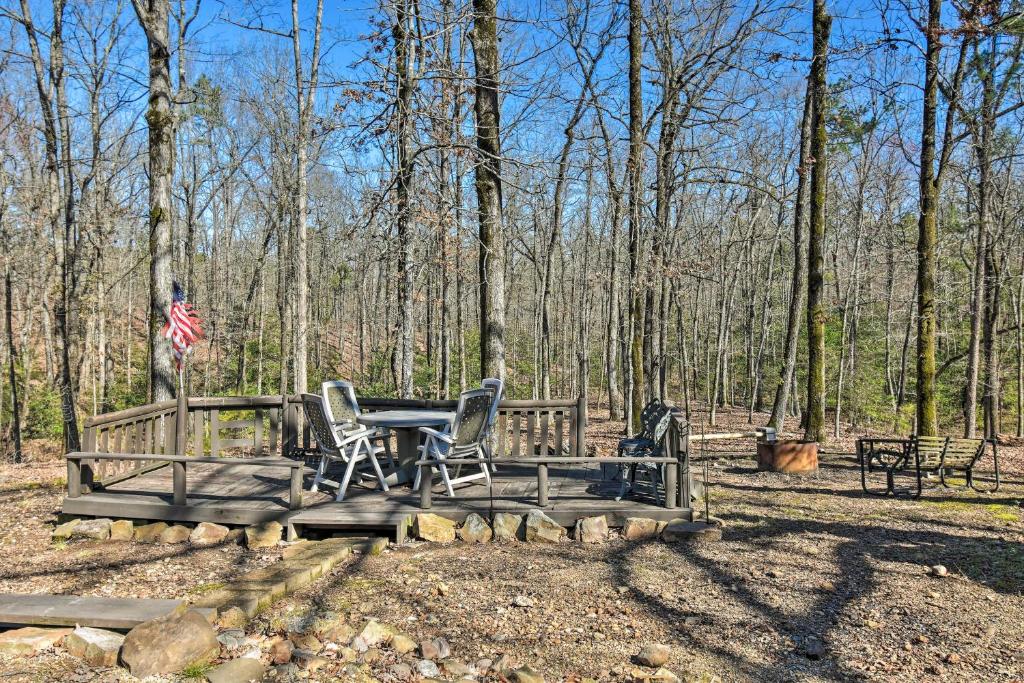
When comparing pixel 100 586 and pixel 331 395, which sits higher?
pixel 331 395

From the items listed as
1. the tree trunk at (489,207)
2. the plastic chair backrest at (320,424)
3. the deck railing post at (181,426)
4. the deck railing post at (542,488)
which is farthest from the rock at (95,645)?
the tree trunk at (489,207)

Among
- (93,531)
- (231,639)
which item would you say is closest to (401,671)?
(231,639)

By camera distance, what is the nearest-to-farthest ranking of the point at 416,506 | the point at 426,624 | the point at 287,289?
the point at 426,624
the point at 416,506
the point at 287,289

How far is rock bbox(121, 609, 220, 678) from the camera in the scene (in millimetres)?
3318

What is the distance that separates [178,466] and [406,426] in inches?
83.7

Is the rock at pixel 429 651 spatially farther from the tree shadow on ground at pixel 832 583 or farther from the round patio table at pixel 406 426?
the round patio table at pixel 406 426

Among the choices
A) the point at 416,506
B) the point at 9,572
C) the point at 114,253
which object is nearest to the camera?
the point at 9,572

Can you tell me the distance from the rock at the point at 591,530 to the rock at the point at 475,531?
0.78 m

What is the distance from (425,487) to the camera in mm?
6238

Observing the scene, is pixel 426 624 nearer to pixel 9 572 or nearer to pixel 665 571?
pixel 665 571

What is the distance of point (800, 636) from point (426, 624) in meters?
2.25

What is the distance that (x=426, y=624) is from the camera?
4168mm

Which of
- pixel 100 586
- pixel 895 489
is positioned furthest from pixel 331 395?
pixel 895 489

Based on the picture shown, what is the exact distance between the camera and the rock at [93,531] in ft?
20.5
